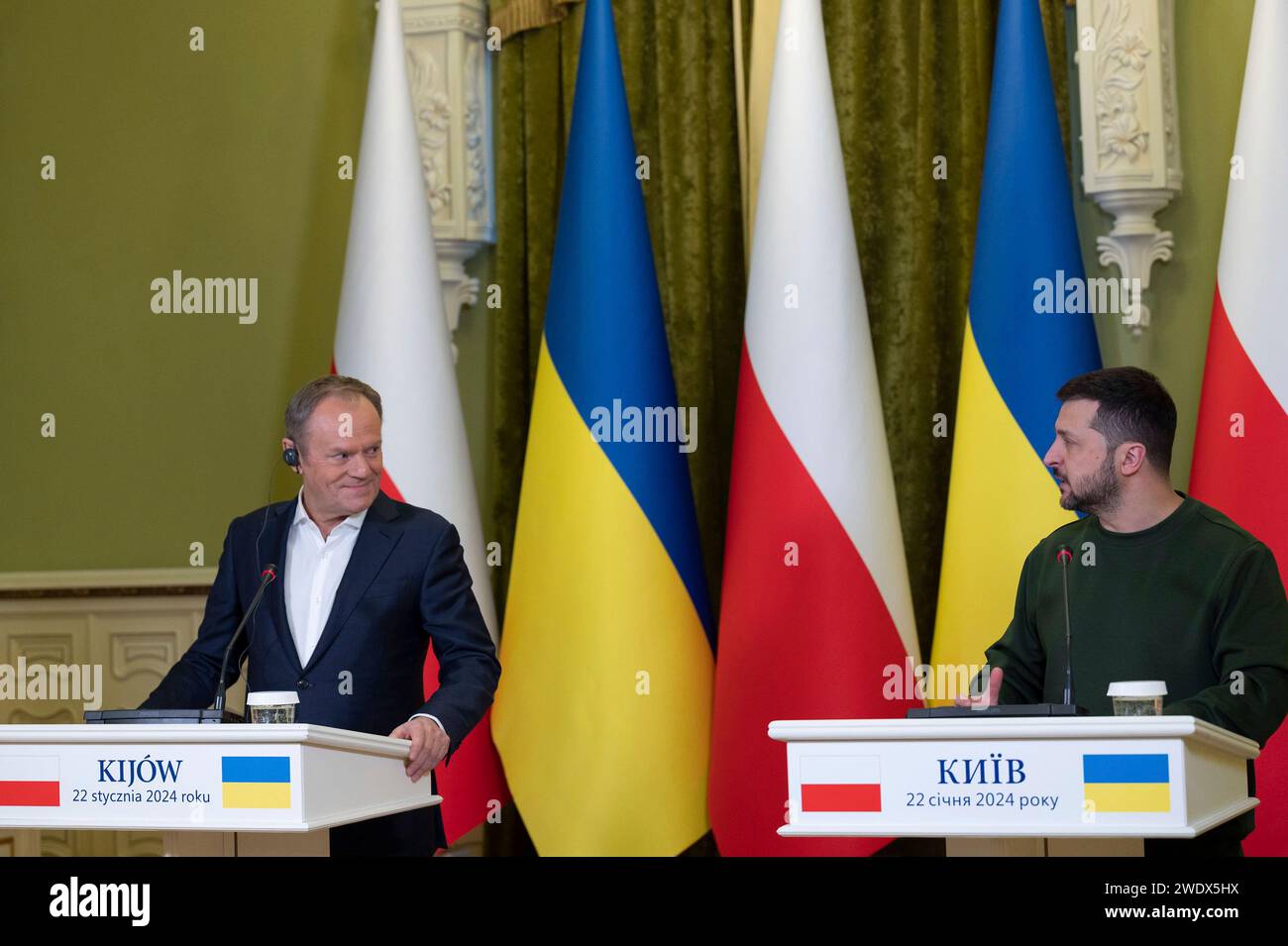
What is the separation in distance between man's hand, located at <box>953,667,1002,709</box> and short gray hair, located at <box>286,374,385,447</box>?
4.09 feet

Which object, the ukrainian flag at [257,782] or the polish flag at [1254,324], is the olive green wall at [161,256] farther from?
the ukrainian flag at [257,782]

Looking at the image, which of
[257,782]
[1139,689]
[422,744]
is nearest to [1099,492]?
Result: [1139,689]

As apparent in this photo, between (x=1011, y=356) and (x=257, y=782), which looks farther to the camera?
(x=1011, y=356)

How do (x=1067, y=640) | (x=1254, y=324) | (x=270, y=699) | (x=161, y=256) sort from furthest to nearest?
1. (x=161, y=256)
2. (x=1254, y=324)
3. (x=1067, y=640)
4. (x=270, y=699)

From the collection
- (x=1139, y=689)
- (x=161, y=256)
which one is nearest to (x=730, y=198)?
(x=161, y=256)

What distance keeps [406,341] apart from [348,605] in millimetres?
1527

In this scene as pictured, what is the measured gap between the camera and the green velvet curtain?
15.1 feet

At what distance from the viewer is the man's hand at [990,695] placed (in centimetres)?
281

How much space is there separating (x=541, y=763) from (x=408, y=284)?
1367mm

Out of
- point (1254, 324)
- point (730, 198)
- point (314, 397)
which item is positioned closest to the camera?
point (314, 397)

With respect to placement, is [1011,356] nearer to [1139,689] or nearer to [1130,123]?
[1130,123]

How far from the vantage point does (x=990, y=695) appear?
9.50 feet

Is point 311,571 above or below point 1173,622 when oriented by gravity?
above

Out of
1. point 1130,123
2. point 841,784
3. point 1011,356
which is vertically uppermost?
point 1130,123
